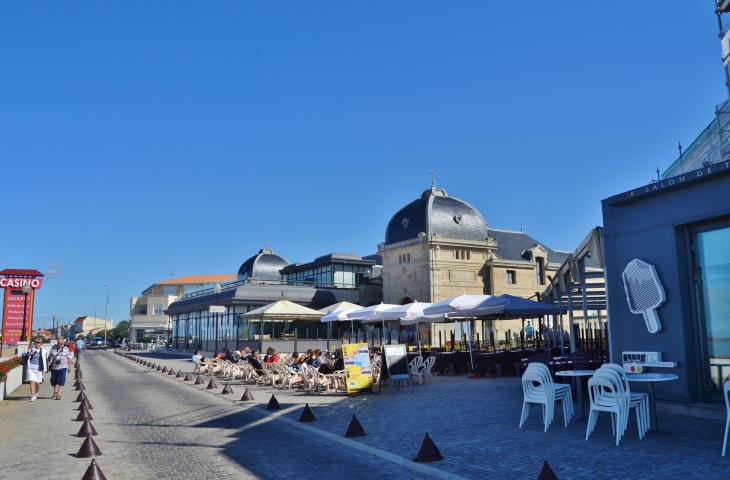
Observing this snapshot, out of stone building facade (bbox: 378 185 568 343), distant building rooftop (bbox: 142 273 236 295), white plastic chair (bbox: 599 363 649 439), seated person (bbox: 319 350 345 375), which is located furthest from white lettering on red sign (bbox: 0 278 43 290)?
distant building rooftop (bbox: 142 273 236 295)

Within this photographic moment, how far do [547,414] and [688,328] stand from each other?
2.87 metres

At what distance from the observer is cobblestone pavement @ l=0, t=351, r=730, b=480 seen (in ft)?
23.1

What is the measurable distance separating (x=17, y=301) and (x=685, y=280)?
2814 centimetres

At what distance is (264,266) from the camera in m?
62.6

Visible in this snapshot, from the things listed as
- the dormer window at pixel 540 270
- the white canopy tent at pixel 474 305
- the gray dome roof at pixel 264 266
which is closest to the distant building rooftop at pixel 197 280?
the gray dome roof at pixel 264 266

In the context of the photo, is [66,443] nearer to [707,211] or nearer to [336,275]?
[707,211]

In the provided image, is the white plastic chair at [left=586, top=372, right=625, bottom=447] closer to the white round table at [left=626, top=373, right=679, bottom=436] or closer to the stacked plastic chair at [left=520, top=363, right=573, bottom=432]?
the white round table at [left=626, top=373, right=679, bottom=436]

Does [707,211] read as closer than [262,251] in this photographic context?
Yes

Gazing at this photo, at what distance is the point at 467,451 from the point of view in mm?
7926

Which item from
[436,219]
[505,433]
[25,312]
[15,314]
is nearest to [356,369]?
[505,433]

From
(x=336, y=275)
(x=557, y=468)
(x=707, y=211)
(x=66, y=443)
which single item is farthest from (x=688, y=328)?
(x=336, y=275)

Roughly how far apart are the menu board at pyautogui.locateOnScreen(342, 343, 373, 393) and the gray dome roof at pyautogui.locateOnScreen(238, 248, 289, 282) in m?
46.2

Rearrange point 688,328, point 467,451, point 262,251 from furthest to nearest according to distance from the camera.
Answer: point 262,251 < point 688,328 < point 467,451

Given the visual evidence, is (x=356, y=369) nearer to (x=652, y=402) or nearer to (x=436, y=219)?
(x=652, y=402)
